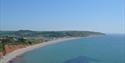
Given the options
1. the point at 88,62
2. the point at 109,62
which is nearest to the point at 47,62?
the point at 88,62

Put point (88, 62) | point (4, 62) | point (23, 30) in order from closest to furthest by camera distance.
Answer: point (4, 62), point (88, 62), point (23, 30)

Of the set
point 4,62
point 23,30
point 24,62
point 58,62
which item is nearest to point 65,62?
point 58,62

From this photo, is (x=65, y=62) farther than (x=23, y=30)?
No

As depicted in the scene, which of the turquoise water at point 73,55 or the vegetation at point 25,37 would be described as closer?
the turquoise water at point 73,55

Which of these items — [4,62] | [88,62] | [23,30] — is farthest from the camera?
[23,30]

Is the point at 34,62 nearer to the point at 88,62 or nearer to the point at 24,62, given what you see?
the point at 24,62

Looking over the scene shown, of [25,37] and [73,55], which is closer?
[73,55]

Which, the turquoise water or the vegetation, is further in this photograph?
the vegetation

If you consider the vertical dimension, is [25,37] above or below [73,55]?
above

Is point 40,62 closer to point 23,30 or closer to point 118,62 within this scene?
point 118,62
